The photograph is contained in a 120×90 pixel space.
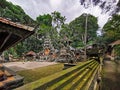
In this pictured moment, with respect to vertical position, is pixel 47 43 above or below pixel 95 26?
below

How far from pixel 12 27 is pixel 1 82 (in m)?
1.65

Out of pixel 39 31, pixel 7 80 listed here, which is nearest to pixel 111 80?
pixel 7 80

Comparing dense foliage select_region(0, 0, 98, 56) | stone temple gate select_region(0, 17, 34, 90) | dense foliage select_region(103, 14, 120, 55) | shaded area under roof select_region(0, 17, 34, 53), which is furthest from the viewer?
dense foliage select_region(0, 0, 98, 56)

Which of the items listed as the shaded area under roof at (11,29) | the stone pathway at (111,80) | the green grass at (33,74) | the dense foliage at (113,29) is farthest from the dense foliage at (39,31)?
the shaded area under roof at (11,29)

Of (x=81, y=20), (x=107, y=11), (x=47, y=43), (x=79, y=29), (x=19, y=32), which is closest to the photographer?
(x=19, y=32)

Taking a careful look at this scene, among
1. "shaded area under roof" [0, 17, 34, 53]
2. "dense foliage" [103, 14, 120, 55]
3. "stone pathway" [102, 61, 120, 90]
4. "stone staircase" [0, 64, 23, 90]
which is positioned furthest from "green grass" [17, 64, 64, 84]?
"dense foliage" [103, 14, 120, 55]

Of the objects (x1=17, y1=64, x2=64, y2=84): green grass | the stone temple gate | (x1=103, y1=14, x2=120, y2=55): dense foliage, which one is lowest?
(x1=17, y1=64, x2=64, y2=84): green grass

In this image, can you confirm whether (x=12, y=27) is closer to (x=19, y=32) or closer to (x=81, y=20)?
(x=19, y=32)

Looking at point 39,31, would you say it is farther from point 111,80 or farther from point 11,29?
point 11,29

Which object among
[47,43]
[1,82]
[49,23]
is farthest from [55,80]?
[49,23]

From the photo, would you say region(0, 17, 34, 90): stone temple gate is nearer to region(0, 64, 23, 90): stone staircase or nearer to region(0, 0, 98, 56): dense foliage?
region(0, 64, 23, 90): stone staircase

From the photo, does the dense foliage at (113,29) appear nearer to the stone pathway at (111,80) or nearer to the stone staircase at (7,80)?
the stone pathway at (111,80)

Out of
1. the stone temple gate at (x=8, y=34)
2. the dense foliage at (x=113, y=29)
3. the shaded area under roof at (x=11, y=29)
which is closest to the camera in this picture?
the stone temple gate at (x=8, y=34)

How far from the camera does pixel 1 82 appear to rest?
13.0ft
